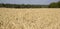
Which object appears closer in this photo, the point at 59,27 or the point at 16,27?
the point at 16,27

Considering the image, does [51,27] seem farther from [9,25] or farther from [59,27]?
[9,25]

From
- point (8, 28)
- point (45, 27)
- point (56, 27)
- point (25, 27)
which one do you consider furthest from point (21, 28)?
point (56, 27)

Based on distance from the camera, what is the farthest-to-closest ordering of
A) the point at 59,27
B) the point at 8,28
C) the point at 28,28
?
the point at 59,27 → the point at 28,28 → the point at 8,28

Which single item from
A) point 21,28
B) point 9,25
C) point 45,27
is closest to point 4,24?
point 9,25

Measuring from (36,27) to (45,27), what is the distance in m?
0.23

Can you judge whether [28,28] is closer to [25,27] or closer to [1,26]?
[25,27]

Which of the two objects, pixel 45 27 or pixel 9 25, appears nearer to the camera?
pixel 9 25

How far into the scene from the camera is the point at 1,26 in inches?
111

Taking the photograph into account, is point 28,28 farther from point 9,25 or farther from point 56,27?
point 56,27

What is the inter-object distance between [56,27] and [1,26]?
1253 millimetres

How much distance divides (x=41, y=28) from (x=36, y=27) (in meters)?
0.12

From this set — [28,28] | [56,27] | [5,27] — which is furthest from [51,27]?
[5,27]

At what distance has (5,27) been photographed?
2.80 meters

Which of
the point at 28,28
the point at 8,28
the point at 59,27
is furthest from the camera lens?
the point at 59,27
